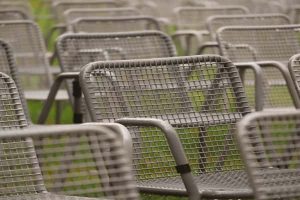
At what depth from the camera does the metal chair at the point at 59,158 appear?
10.1 feet

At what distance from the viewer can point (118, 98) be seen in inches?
180

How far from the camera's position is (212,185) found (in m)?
4.32

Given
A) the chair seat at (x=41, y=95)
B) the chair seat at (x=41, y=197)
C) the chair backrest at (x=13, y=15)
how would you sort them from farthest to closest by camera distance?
the chair backrest at (x=13, y=15), the chair seat at (x=41, y=95), the chair seat at (x=41, y=197)

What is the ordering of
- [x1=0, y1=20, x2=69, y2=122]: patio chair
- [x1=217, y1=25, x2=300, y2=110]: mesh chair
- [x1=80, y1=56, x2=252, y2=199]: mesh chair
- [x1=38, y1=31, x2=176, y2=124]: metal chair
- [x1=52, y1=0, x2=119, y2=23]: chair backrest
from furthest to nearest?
[x1=52, y1=0, x2=119, y2=23]: chair backrest < [x1=0, y1=20, x2=69, y2=122]: patio chair < [x1=217, y1=25, x2=300, y2=110]: mesh chair < [x1=38, y1=31, x2=176, y2=124]: metal chair < [x1=80, y1=56, x2=252, y2=199]: mesh chair

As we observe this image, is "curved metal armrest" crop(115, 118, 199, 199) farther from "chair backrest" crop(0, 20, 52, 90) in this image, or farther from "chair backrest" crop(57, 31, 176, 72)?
"chair backrest" crop(0, 20, 52, 90)

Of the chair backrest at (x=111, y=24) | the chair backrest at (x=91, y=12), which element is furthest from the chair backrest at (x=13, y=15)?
the chair backrest at (x=111, y=24)

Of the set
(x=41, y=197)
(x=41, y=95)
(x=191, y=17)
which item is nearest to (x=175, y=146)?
(x=41, y=197)

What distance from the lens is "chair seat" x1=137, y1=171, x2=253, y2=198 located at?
4.12m

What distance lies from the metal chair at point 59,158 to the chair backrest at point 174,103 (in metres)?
0.38

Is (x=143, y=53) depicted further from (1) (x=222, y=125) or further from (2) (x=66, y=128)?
(2) (x=66, y=128)

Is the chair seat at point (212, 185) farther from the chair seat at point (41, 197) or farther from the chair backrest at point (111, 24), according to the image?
the chair backrest at point (111, 24)

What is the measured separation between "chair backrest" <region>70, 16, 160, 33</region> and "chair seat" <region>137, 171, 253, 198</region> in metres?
2.82

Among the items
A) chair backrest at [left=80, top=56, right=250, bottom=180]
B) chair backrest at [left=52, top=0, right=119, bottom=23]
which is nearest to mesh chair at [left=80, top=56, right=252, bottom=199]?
chair backrest at [left=80, top=56, right=250, bottom=180]

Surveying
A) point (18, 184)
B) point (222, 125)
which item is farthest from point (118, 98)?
point (18, 184)
